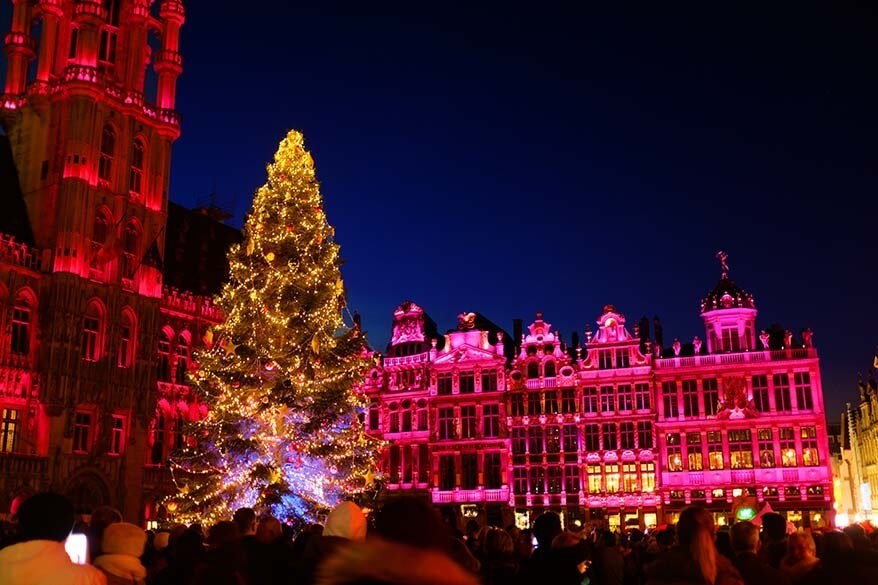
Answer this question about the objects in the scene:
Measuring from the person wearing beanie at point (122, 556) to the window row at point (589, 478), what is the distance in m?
39.3

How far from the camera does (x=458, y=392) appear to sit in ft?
152

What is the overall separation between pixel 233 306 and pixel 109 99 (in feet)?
45.8

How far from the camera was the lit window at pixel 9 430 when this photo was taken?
27141mm

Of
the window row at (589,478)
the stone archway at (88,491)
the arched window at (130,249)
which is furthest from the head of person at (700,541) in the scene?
the window row at (589,478)

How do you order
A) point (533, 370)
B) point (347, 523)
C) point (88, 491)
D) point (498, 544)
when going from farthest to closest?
point (533, 370)
point (88, 491)
point (498, 544)
point (347, 523)

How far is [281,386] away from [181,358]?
622 inches

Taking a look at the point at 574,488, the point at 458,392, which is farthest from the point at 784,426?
the point at 458,392

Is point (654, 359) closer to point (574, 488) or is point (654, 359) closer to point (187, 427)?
point (574, 488)

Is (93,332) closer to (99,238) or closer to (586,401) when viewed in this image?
(99,238)

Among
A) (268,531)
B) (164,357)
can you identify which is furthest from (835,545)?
(164,357)

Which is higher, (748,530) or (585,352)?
(585,352)

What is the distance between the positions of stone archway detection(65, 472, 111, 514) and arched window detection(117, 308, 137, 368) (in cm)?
418

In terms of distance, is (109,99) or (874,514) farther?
(874,514)

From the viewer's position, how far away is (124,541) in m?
5.26
